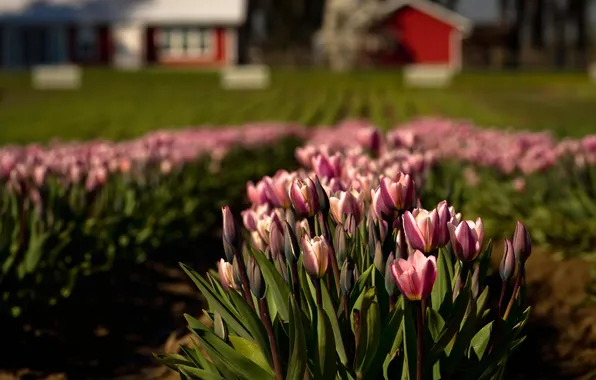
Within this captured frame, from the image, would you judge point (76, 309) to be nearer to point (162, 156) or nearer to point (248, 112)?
point (162, 156)

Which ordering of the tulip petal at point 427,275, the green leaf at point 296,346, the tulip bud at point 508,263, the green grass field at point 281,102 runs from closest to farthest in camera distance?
the tulip petal at point 427,275
the green leaf at point 296,346
the tulip bud at point 508,263
the green grass field at point 281,102

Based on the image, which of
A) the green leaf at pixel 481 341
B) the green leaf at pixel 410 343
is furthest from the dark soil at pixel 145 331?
the green leaf at pixel 410 343

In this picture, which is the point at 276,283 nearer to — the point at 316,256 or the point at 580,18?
the point at 316,256

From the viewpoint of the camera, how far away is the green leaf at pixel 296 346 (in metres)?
2.80

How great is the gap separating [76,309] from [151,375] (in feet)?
3.29

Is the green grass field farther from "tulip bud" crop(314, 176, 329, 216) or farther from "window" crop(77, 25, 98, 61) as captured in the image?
"window" crop(77, 25, 98, 61)

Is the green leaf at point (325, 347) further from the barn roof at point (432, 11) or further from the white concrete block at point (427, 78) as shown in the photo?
the barn roof at point (432, 11)

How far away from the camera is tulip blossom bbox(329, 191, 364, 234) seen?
332cm

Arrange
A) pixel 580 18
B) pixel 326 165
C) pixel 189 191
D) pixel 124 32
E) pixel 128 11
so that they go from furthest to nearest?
pixel 580 18 < pixel 128 11 < pixel 124 32 < pixel 189 191 < pixel 326 165

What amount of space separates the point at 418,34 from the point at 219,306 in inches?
1870

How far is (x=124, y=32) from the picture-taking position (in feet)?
152

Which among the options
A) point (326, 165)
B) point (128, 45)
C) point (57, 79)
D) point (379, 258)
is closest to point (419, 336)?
point (379, 258)

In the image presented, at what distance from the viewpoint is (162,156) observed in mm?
6891

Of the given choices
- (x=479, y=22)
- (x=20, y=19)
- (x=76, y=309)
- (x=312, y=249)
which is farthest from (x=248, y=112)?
(x=479, y=22)
